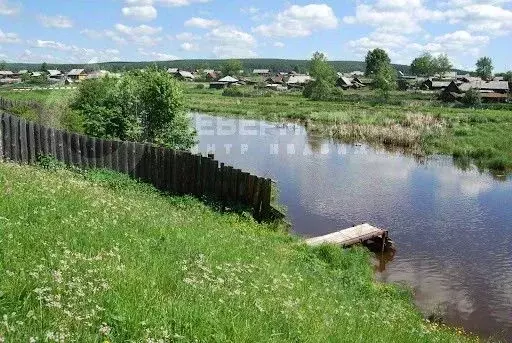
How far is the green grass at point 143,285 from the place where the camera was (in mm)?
4531

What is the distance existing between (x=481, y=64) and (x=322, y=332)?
664 feet

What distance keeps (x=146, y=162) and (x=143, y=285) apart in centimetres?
1214

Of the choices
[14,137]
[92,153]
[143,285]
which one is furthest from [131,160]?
[143,285]

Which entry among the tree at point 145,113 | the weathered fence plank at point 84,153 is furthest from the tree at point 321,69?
the weathered fence plank at point 84,153

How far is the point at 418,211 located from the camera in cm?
2314

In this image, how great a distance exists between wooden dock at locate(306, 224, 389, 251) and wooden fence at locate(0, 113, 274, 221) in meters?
1.95

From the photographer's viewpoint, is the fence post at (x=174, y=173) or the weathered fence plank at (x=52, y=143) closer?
the weathered fence plank at (x=52, y=143)

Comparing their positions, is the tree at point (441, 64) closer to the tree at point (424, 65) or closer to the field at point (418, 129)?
the tree at point (424, 65)

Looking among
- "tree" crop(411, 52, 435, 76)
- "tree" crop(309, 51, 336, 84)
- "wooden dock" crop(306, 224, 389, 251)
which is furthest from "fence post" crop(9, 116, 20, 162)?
"tree" crop(411, 52, 435, 76)

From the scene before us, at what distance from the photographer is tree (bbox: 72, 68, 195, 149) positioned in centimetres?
2203

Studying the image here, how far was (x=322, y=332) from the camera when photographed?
5.93 meters

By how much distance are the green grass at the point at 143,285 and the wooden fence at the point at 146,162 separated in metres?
4.88

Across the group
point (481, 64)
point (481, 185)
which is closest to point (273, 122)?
point (481, 185)

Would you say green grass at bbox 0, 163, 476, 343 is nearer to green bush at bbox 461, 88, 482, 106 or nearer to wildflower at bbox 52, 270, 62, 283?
wildflower at bbox 52, 270, 62, 283
